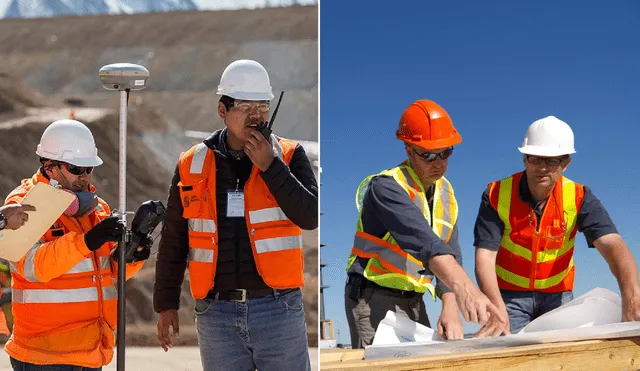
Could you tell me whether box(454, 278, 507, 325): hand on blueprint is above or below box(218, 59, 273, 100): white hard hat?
below

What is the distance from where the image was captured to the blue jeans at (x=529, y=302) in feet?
8.68

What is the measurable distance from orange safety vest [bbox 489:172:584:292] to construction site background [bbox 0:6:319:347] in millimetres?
3822

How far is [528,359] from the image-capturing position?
164 centimetres

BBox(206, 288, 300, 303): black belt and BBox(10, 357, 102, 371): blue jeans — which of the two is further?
BBox(10, 357, 102, 371): blue jeans

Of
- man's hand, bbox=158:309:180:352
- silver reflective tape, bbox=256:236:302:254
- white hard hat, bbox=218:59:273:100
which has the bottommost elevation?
man's hand, bbox=158:309:180:352

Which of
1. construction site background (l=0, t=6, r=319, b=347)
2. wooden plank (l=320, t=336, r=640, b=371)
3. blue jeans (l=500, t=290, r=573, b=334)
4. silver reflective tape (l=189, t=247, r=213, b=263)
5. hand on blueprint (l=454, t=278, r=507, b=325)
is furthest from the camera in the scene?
construction site background (l=0, t=6, r=319, b=347)

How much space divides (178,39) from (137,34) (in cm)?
38

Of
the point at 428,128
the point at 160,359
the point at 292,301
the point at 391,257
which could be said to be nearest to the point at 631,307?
the point at 391,257

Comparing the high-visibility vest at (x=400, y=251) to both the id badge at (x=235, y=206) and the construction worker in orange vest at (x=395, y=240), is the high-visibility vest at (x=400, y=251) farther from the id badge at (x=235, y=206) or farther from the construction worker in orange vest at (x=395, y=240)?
the id badge at (x=235, y=206)

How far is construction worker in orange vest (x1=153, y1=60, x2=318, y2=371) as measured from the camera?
1.91 meters

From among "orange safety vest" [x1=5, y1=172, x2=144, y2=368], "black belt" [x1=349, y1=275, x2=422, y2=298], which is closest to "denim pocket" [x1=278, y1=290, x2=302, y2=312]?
"black belt" [x1=349, y1=275, x2=422, y2=298]

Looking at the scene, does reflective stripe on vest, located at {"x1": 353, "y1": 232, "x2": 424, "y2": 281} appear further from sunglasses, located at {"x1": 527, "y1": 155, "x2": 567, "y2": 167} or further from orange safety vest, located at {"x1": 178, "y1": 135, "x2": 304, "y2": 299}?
sunglasses, located at {"x1": 527, "y1": 155, "x2": 567, "y2": 167}

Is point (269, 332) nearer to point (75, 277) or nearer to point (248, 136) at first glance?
point (248, 136)

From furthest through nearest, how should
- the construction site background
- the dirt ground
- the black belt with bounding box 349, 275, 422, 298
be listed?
1. the construction site background
2. the dirt ground
3. the black belt with bounding box 349, 275, 422, 298
